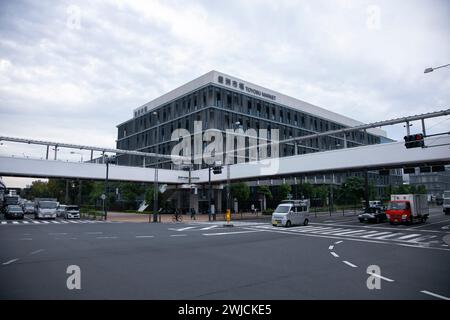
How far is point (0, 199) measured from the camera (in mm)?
56406

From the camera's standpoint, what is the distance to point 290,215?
2841 cm

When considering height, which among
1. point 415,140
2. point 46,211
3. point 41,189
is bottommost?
point 46,211

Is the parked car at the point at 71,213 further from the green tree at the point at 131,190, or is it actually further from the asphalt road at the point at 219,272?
the asphalt road at the point at 219,272

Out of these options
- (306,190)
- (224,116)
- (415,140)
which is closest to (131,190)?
(224,116)

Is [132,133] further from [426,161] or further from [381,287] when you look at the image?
[381,287]

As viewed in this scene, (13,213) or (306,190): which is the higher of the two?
(306,190)

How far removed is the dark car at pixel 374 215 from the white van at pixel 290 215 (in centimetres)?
726

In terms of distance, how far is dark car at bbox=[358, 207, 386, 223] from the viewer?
108 feet

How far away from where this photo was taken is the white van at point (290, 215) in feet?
92.0

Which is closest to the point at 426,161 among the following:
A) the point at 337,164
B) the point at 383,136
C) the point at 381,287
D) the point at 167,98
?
the point at 337,164

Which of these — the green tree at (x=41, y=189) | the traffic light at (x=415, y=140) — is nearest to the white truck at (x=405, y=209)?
the traffic light at (x=415, y=140)

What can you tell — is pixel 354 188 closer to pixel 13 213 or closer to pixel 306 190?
pixel 306 190

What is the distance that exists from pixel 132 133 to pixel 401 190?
69472mm

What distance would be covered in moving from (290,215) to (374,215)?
35.3 feet
